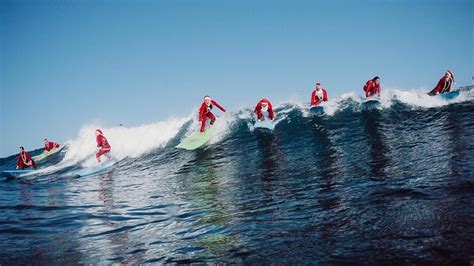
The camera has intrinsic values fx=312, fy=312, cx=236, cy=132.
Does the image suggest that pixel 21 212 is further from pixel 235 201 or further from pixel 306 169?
pixel 306 169

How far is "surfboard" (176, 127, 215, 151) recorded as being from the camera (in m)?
14.2

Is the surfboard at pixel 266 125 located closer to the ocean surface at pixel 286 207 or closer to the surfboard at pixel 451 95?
the ocean surface at pixel 286 207

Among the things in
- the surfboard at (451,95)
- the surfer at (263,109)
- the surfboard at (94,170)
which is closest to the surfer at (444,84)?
the surfboard at (451,95)

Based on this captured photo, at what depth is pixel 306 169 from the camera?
7.38 metres

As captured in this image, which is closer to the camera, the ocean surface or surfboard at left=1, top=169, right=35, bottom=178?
the ocean surface

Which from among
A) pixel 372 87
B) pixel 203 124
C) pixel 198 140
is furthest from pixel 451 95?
pixel 198 140

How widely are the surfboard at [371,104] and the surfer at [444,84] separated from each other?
3.06 metres

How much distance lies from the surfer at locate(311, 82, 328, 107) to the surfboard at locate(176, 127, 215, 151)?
18.0 ft

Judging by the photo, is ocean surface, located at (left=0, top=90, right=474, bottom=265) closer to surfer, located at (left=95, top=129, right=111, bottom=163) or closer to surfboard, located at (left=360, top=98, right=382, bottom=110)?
surfboard, located at (left=360, top=98, right=382, bottom=110)

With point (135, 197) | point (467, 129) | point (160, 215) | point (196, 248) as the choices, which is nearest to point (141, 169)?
point (135, 197)

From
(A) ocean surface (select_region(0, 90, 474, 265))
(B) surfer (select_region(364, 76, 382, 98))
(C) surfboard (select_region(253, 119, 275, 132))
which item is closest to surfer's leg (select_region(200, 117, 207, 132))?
(C) surfboard (select_region(253, 119, 275, 132))

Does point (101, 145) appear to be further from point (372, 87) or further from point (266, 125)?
point (372, 87)

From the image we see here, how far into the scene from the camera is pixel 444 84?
15.3m

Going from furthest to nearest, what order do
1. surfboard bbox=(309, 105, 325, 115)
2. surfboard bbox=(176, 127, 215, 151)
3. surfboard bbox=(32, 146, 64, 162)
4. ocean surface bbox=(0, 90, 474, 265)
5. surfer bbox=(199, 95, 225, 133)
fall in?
surfboard bbox=(32, 146, 64, 162)
surfboard bbox=(309, 105, 325, 115)
surfer bbox=(199, 95, 225, 133)
surfboard bbox=(176, 127, 215, 151)
ocean surface bbox=(0, 90, 474, 265)
